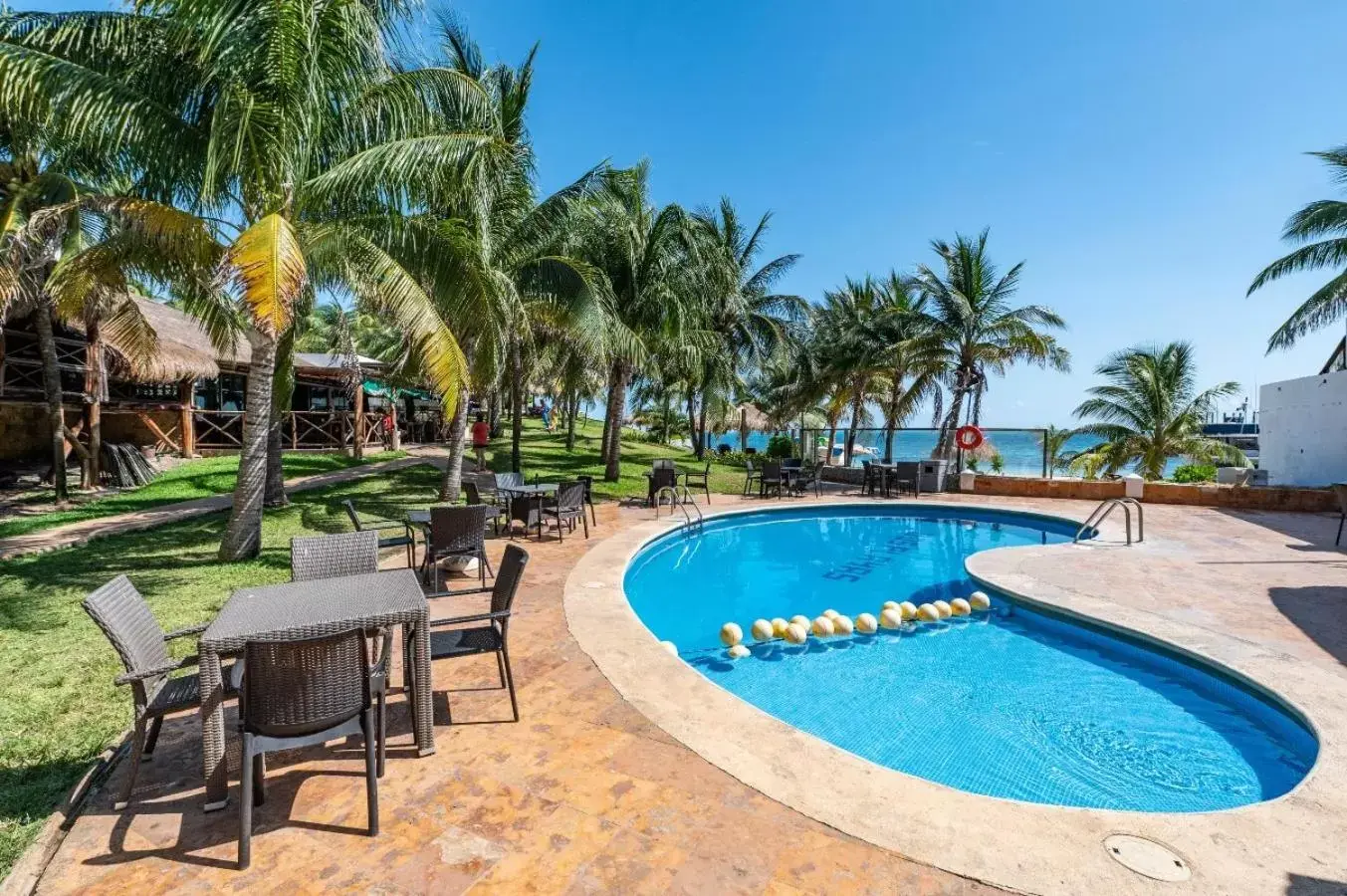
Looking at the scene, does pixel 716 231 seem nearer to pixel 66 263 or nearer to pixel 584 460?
pixel 584 460

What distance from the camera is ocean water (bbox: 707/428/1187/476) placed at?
19.4 metres

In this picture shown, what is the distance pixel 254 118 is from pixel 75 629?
18.0 ft

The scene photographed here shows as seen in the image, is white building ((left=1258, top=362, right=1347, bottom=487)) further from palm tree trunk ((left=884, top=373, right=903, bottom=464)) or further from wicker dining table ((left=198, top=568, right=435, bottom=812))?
wicker dining table ((left=198, top=568, right=435, bottom=812))

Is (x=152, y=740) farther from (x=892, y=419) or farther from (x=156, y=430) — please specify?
(x=892, y=419)

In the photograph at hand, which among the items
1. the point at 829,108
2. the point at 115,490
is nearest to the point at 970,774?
the point at 829,108

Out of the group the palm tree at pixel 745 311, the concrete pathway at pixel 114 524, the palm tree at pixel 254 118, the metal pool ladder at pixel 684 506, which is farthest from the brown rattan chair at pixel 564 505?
the palm tree at pixel 745 311

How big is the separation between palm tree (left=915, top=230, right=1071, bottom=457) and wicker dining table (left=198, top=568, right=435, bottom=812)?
54.2ft

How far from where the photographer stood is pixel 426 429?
30.0m

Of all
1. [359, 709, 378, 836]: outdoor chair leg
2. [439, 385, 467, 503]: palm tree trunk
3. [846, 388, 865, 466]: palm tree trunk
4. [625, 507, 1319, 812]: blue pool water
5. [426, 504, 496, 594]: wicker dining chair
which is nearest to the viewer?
[359, 709, 378, 836]: outdoor chair leg

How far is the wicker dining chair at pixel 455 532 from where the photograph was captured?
617cm

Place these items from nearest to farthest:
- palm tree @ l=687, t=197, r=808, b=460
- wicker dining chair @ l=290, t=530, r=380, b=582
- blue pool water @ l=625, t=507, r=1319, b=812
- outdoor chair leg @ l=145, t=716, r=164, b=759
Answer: outdoor chair leg @ l=145, t=716, r=164, b=759
blue pool water @ l=625, t=507, r=1319, b=812
wicker dining chair @ l=290, t=530, r=380, b=582
palm tree @ l=687, t=197, r=808, b=460

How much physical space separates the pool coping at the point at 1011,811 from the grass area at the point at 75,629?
312 centimetres

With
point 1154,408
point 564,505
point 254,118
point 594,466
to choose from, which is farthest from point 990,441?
point 254,118

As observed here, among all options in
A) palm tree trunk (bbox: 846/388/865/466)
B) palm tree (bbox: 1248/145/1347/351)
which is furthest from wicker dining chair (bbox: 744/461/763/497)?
palm tree (bbox: 1248/145/1347/351)
